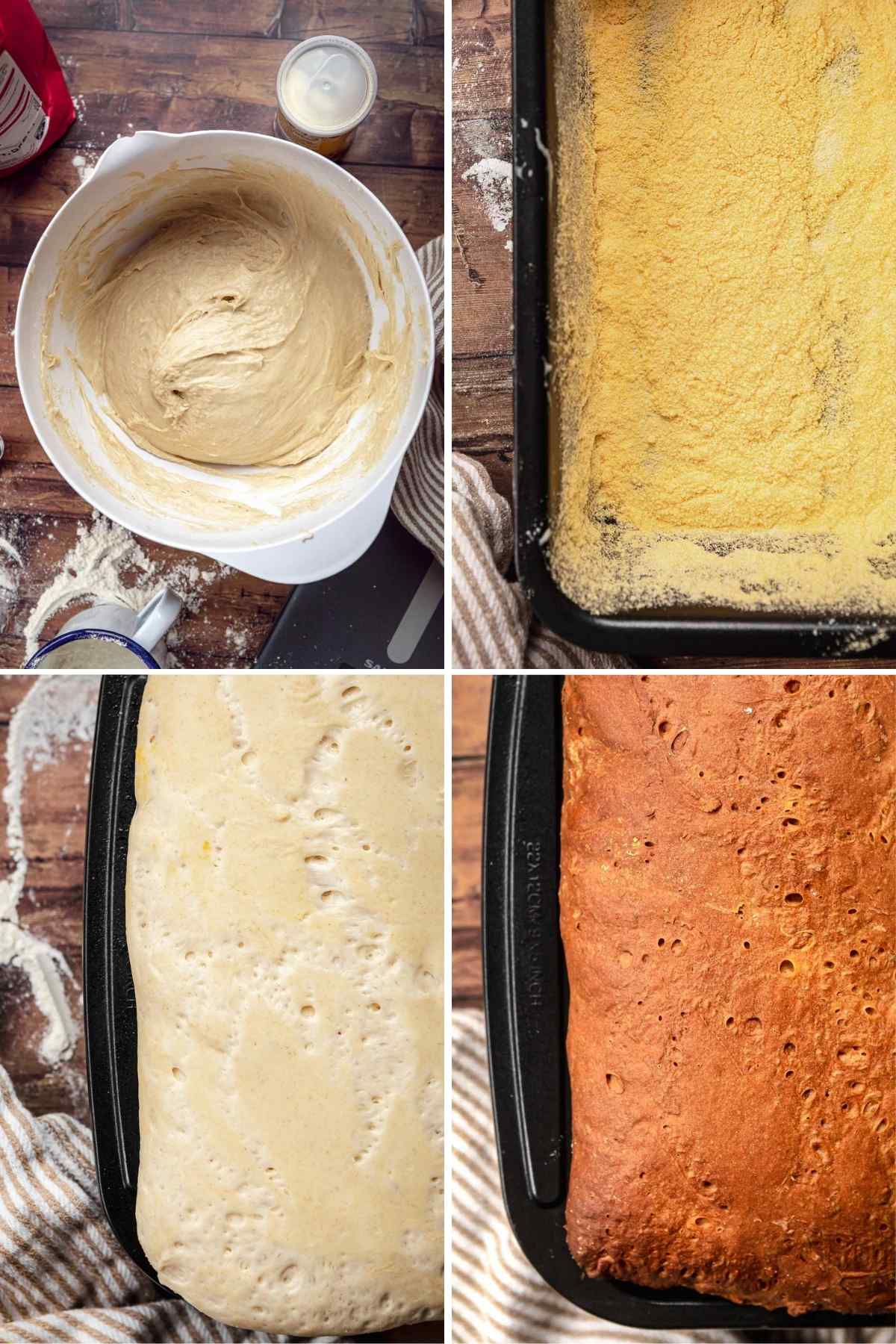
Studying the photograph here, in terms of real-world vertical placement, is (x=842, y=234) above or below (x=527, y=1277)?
above

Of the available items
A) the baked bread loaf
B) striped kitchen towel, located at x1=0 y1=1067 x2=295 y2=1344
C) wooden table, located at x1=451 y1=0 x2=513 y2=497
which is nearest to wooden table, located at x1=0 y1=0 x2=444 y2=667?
wooden table, located at x1=451 y1=0 x2=513 y2=497

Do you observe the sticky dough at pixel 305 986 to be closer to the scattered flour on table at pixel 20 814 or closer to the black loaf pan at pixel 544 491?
the black loaf pan at pixel 544 491

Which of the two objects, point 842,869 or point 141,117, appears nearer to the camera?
point 842,869

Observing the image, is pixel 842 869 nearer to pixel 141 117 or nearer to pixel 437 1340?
pixel 437 1340

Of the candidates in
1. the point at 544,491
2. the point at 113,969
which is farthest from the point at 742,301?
the point at 113,969

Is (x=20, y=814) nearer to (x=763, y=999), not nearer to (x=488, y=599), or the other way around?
(x=488, y=599)

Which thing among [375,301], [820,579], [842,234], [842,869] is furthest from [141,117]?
[842,869]

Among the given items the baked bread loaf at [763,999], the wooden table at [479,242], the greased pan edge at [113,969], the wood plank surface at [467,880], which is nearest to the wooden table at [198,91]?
the wooden table at [479,242]
